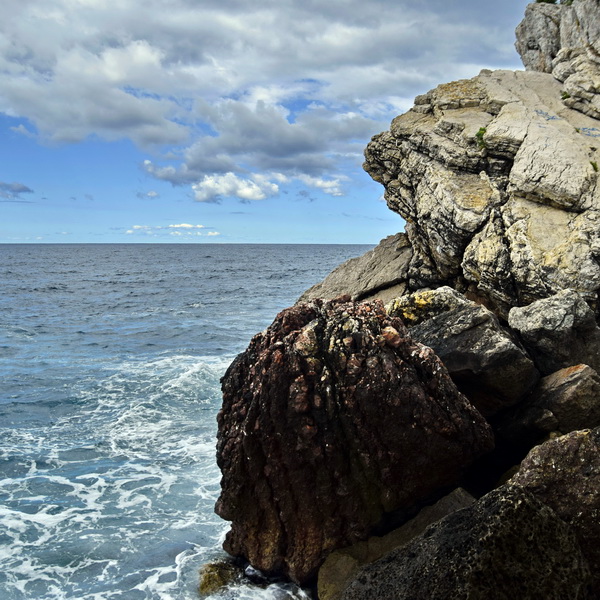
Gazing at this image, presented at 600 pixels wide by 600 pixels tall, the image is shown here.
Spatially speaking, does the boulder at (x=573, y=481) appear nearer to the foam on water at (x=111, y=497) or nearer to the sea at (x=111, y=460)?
the sea at (x=111, y=460)

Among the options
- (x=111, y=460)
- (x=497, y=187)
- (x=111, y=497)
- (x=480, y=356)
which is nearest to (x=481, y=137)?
(x=497, y=187)

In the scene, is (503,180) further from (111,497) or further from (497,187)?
(111,497)

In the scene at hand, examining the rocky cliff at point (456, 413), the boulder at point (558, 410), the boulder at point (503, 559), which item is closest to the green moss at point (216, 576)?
the rocky cliff at point (456, 413)

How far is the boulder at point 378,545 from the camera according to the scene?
910cm

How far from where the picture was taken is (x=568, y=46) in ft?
82.9

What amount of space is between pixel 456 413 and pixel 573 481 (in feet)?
7.67

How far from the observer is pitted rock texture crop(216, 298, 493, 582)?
9.42m

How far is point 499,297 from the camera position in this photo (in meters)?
16.0

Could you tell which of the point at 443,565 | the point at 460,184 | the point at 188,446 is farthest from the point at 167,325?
the point at 443,565

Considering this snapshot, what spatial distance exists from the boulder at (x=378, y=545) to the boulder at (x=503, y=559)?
2338 millimetres

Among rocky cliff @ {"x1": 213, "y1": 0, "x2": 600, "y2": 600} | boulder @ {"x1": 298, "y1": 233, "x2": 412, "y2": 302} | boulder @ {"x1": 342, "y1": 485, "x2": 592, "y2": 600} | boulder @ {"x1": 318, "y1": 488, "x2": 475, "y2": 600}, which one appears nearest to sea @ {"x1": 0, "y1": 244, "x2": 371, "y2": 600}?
boulder @ {"x1": 318, "y1": 488, "x2": 475, "y2": 600}

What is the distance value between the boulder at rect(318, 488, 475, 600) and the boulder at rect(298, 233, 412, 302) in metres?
11.7

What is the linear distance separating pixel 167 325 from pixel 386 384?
30.5m

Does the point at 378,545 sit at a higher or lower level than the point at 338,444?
lower
